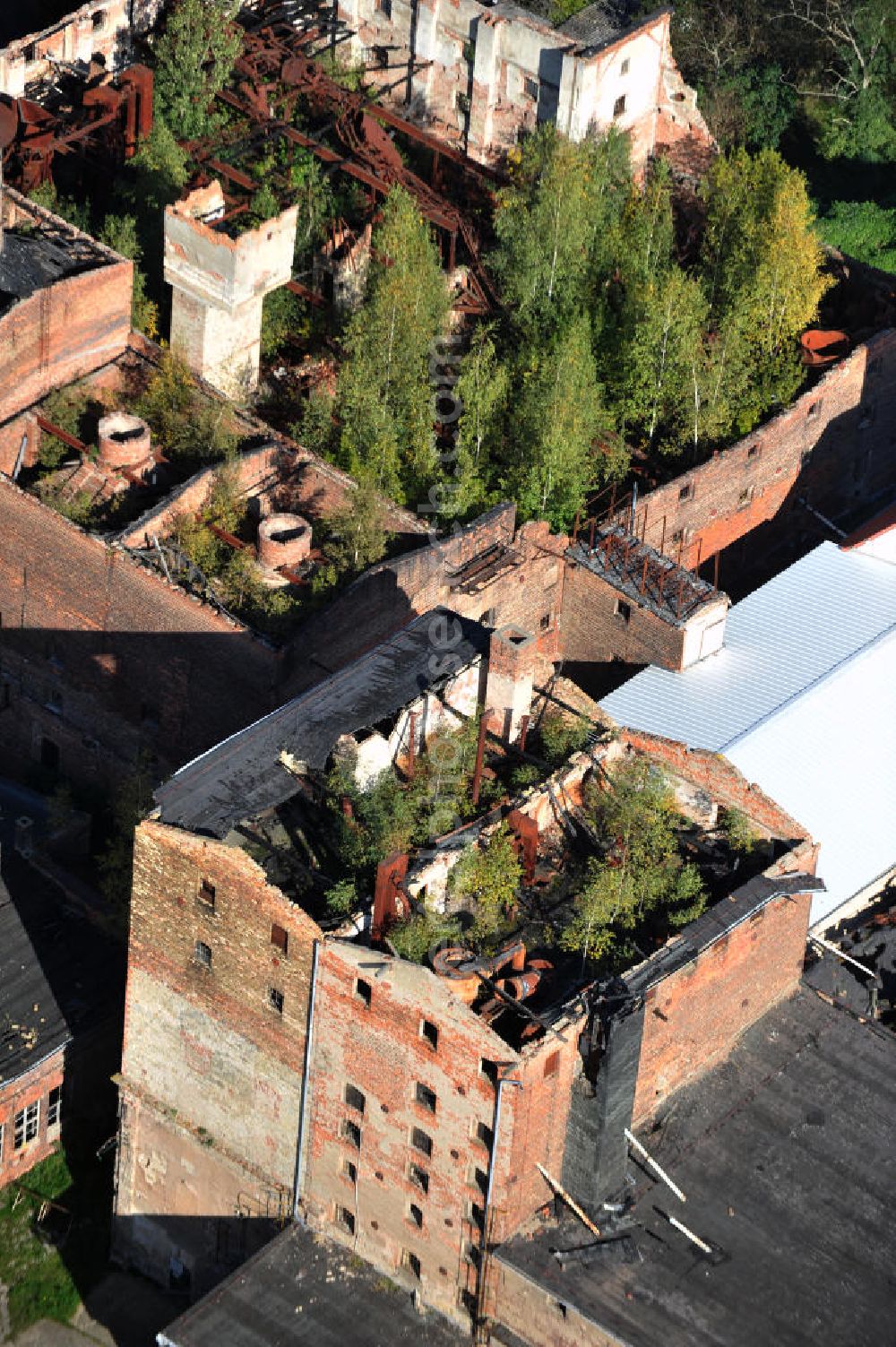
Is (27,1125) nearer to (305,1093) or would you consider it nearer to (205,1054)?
(205,1054)

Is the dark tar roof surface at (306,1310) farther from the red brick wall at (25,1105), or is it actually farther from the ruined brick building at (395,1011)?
the red brick wall at (25,1105)

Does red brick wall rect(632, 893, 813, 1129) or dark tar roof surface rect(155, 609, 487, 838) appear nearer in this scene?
dark tar roof surface rect(155, 609, 487, 838)

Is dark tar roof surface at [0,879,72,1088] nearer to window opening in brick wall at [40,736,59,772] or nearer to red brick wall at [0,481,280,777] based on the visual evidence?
red brick wall at [0,481,280,777]

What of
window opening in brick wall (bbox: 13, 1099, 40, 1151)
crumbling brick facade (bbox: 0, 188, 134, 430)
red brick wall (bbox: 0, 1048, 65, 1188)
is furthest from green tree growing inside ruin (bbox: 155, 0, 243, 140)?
window opening in brick wall (bbox: 13, 1099, 40, 1151)

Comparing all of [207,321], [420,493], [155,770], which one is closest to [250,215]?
[207,321]

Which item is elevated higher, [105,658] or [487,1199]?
[487,1199]

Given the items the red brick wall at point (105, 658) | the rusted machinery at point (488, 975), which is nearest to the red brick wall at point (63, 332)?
the red brick wall at point (105, 658)

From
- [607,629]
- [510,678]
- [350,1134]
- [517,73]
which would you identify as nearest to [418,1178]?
[350,1134]
